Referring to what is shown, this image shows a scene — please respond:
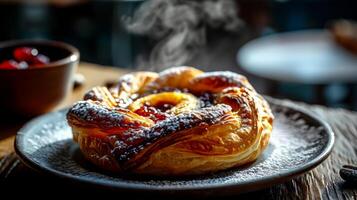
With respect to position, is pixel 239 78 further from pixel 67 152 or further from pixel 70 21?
pixel 70 21

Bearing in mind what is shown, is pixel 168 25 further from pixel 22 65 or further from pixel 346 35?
pixel 346 35

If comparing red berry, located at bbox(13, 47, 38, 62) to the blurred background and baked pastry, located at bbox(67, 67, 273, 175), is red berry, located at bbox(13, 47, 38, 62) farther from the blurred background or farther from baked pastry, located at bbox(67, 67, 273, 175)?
the blurred background

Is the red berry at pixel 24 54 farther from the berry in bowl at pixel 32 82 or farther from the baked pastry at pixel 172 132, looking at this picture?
the baked pastry at pixel 172 132

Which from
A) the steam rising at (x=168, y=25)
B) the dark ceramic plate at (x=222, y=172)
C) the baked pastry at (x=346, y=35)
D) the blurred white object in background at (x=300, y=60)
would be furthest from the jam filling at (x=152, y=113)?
the baked pastry at (x=346, y=35)

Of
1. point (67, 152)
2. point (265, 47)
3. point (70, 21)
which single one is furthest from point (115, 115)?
point (70, 21)

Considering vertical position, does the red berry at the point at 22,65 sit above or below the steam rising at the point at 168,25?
above
